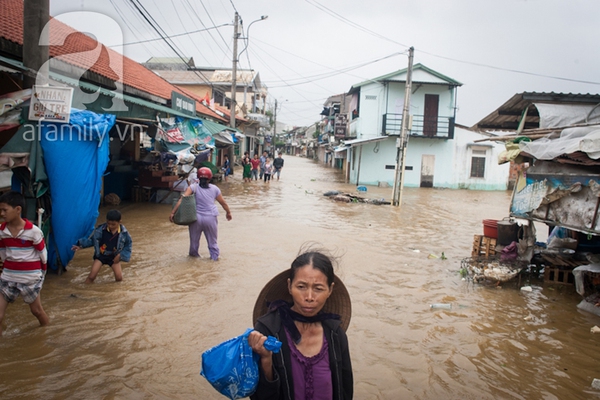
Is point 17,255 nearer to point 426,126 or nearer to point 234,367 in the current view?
point 234,367

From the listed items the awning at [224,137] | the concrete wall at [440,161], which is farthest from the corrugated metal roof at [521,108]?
the concrete wall at [440,161]

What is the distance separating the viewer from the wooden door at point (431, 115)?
91.1 feet

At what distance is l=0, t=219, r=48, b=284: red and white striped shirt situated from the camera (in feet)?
13.6

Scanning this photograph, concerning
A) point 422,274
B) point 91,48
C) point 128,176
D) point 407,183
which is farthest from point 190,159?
point 407,183

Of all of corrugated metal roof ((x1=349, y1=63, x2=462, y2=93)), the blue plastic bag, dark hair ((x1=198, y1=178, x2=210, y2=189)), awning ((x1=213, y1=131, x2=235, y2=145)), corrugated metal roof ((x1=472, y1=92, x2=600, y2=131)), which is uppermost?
corrugated metal roof ((x1=349, y1=63, x2=462, y2=93))

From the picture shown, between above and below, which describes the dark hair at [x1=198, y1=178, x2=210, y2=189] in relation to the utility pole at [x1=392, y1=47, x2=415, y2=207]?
below

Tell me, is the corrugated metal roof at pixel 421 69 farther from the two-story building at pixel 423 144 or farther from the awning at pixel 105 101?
the awning at pixel 105 101

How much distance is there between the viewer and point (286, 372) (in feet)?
6.47

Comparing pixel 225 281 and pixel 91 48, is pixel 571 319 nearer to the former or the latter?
pixel 225 281

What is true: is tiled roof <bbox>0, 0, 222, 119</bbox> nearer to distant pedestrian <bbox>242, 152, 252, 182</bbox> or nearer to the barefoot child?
the barefoot child

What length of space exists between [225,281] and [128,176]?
9.07 metres

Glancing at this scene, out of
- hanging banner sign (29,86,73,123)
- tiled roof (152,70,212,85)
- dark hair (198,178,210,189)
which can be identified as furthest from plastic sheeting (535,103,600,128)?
tiled roof (152,70,212,85)

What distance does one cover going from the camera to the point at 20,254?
13.7 ft

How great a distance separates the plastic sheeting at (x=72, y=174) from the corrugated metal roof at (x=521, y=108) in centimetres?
751
